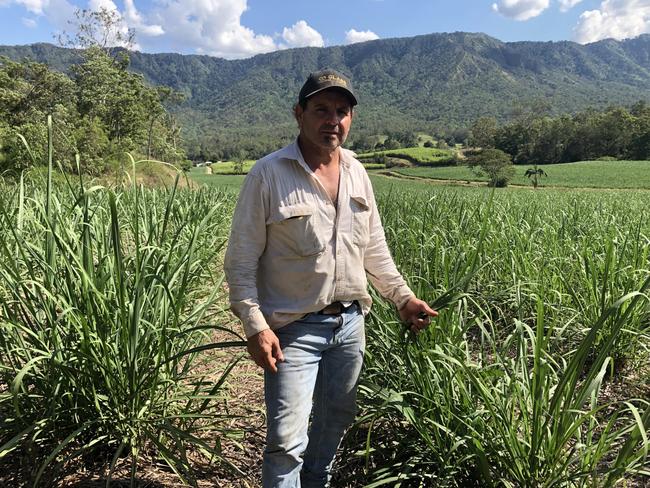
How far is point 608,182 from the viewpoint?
131 ft

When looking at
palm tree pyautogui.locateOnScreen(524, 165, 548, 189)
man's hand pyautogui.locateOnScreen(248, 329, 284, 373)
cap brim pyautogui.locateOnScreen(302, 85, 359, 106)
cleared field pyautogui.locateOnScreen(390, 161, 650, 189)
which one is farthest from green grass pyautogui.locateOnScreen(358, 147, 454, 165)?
man's hand pyautogui.locateOnScreen(248, 329, 284, 373)

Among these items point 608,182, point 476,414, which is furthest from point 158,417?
point 608,182

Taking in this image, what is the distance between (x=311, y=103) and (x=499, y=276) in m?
2.46

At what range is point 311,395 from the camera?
151 centimetres

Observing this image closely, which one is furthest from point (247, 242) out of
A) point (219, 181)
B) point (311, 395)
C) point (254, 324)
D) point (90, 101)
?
point (219, 181)

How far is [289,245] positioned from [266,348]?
34 centimetres

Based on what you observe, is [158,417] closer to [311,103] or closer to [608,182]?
[311,103]

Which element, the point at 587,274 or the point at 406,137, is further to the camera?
the point at 406,137

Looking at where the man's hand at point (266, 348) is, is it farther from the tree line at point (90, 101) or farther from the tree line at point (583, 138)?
the tree line at point (583, 138)

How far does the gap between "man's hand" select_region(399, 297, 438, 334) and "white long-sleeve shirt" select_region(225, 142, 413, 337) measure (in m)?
0.21

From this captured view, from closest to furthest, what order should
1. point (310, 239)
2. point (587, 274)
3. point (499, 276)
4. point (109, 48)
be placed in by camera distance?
point (310, 239) < point (587, 274) < point (499, 276) < point (109, 48)

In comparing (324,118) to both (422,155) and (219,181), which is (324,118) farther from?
(422,155)

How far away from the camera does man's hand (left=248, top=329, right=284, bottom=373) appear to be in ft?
4.51

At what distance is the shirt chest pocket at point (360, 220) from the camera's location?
5.26ft
